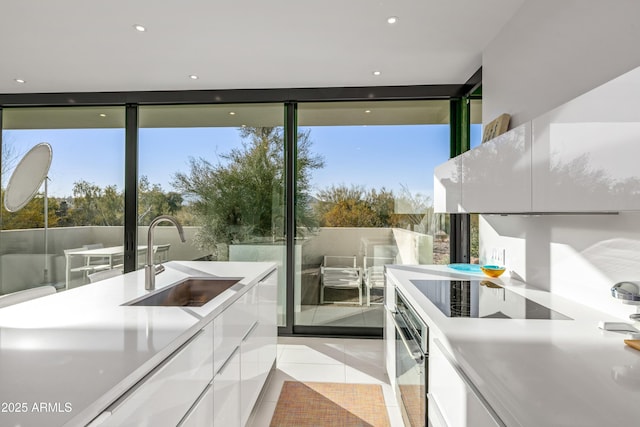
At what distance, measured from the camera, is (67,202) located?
404 centimetres

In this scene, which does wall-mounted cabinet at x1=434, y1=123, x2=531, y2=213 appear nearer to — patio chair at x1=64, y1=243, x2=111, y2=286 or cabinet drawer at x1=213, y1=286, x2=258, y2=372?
cabinet drawer at x1=213, y1=286, x2=258, y2=372

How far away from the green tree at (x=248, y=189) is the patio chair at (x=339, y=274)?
19.6 inches

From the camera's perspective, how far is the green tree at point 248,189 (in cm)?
383

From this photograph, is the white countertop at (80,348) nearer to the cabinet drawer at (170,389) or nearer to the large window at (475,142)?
the cabinet drawer at (170,389)

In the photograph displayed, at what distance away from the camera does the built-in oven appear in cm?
159

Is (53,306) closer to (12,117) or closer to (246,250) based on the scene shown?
(246,250)

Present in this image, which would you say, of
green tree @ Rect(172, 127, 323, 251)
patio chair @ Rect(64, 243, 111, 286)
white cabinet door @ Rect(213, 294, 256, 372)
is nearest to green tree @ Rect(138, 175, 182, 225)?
green tree @ Rect(172, 127, 323, 251)

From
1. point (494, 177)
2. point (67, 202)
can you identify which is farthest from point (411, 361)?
point (67, 202)

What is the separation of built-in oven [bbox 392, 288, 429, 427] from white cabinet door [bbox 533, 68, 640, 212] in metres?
0.78

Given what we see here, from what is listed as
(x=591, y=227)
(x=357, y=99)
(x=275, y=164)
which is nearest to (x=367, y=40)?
(x=357, y=99)

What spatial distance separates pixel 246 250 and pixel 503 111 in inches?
107

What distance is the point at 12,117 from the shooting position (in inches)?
160

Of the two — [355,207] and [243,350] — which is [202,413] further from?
[355,207]

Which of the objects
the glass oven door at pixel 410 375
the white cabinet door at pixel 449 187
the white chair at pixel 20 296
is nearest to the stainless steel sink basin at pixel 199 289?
the white chair at pixel 20 296
